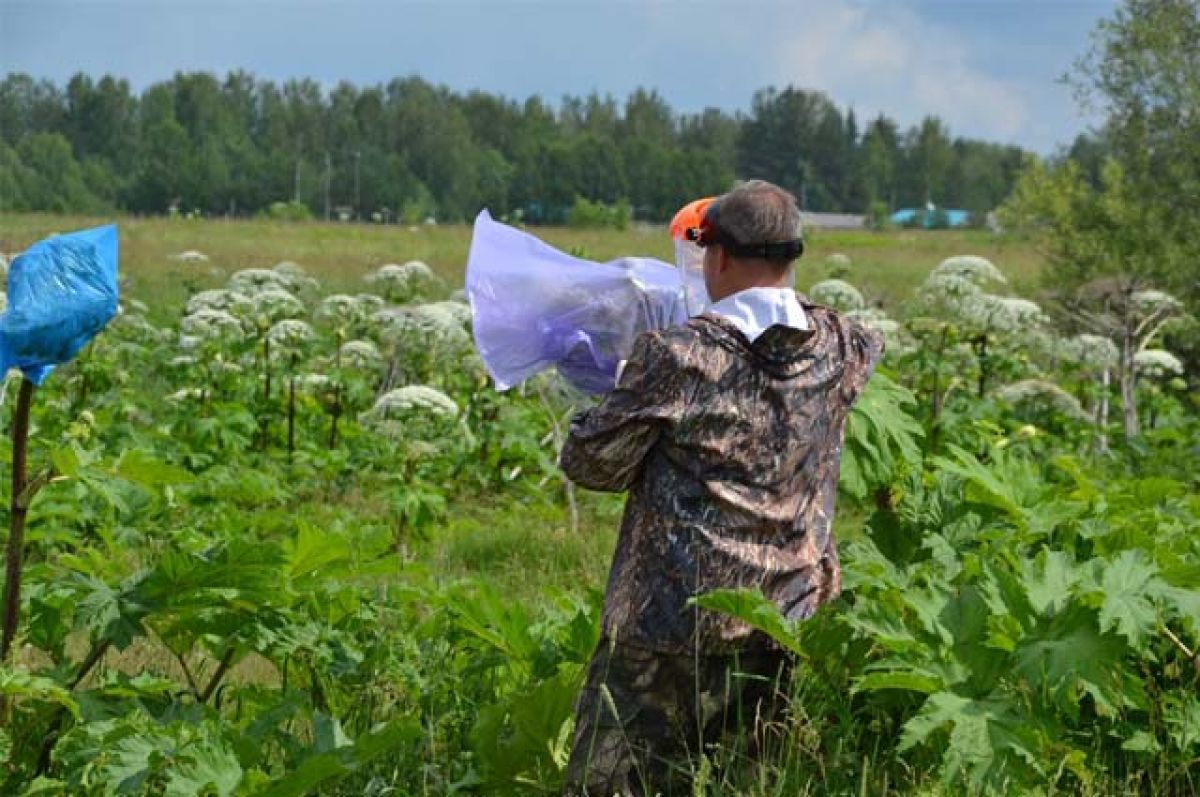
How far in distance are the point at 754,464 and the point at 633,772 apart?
81cm

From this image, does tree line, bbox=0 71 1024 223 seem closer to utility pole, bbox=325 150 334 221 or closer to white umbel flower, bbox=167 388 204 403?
utility pole, bbox=325 150 334 221

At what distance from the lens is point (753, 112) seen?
168 meters

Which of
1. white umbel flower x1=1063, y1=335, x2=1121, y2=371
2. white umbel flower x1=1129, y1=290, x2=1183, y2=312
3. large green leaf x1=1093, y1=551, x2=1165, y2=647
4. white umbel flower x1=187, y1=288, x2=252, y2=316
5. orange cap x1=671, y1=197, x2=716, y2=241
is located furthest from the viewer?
white umbel flower x1=1063, y1=335, x2=1121, y2=371

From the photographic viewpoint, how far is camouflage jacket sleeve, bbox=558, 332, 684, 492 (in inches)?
154

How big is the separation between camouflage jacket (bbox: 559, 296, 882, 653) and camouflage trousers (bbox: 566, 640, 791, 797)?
2.8 inches

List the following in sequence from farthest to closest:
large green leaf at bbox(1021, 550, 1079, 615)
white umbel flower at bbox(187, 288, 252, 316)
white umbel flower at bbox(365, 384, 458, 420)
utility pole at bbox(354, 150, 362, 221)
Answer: utility pole at bbox(354, 150, 362, 221) → white umbel flower at bbox(187, 288, 252, 316) → white umbel flower at bbox(365, 384, 458, 420) → large green leaf at bbox(1021, 550, 1079, 615)

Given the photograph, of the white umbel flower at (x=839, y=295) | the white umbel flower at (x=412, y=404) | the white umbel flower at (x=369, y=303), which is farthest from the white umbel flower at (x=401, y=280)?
the white umbel flower at (x=412, y=404)

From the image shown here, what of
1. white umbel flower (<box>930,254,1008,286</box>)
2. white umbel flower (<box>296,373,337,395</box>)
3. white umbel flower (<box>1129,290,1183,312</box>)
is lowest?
white umbel flower (<box>296,373,337,395</box>)

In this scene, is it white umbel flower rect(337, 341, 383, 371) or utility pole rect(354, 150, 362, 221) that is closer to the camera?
white umbel flower rect(337, 341, 383, 371)

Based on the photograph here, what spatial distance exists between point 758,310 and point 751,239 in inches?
6.6

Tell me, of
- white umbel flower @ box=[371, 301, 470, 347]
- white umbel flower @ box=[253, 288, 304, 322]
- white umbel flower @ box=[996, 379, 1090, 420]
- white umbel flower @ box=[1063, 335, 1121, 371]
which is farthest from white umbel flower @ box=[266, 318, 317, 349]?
white umbel flower @ box=[1063, 335, 1121, 371]

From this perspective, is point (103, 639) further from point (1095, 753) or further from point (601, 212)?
point (601, 212)

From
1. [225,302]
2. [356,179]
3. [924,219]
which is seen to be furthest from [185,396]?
[356,179]

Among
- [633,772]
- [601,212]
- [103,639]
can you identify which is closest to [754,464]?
[633,772]
